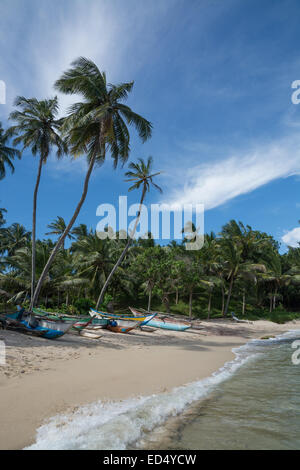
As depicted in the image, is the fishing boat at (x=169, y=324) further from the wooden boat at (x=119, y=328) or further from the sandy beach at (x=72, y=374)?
the sandy beach at (x=72, y=374)

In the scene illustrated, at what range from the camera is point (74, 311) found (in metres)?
21.3

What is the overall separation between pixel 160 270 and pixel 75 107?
585 inches

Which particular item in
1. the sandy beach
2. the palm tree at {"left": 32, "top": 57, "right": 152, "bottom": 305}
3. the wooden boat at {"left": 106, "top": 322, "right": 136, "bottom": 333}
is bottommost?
the wooden boat at {"left": 106, "top": 322, "right": 136, "bottom": 333}

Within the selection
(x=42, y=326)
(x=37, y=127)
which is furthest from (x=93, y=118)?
(x=42, y=326)

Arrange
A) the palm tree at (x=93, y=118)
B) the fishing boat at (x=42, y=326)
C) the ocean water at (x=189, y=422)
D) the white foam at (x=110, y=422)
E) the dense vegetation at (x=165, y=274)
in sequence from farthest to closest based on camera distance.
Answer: the dense vegetation at (x=165, y=274)
the palm tree at (x=93, y=118)
the fishing boat at (x=42, y=326)
the ocean water at (x=189, y=422)
the white foam at (x=110, y=422)

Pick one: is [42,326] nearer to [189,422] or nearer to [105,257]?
[189,422]

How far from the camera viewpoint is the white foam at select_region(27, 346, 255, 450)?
3.50m

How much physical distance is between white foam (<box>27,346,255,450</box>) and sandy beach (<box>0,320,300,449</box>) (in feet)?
0.79

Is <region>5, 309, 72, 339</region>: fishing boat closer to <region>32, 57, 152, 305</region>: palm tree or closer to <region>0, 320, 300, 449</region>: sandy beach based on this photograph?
<region>0, 320, 300, 449</region>: sandy beach

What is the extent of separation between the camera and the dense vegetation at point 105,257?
15.8 metres

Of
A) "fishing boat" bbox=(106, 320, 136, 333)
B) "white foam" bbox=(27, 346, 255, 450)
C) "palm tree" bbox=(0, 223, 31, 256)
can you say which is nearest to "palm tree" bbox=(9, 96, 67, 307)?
"fishing boat" bbox=(106, 320, 136, 333)

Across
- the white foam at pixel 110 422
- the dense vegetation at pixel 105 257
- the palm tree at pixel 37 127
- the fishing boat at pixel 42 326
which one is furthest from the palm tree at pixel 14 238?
the white foam at pixel 110 422

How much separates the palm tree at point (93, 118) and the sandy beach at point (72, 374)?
639 centimetres

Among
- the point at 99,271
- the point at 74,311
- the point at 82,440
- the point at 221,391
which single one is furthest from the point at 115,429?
the point at 99,271
